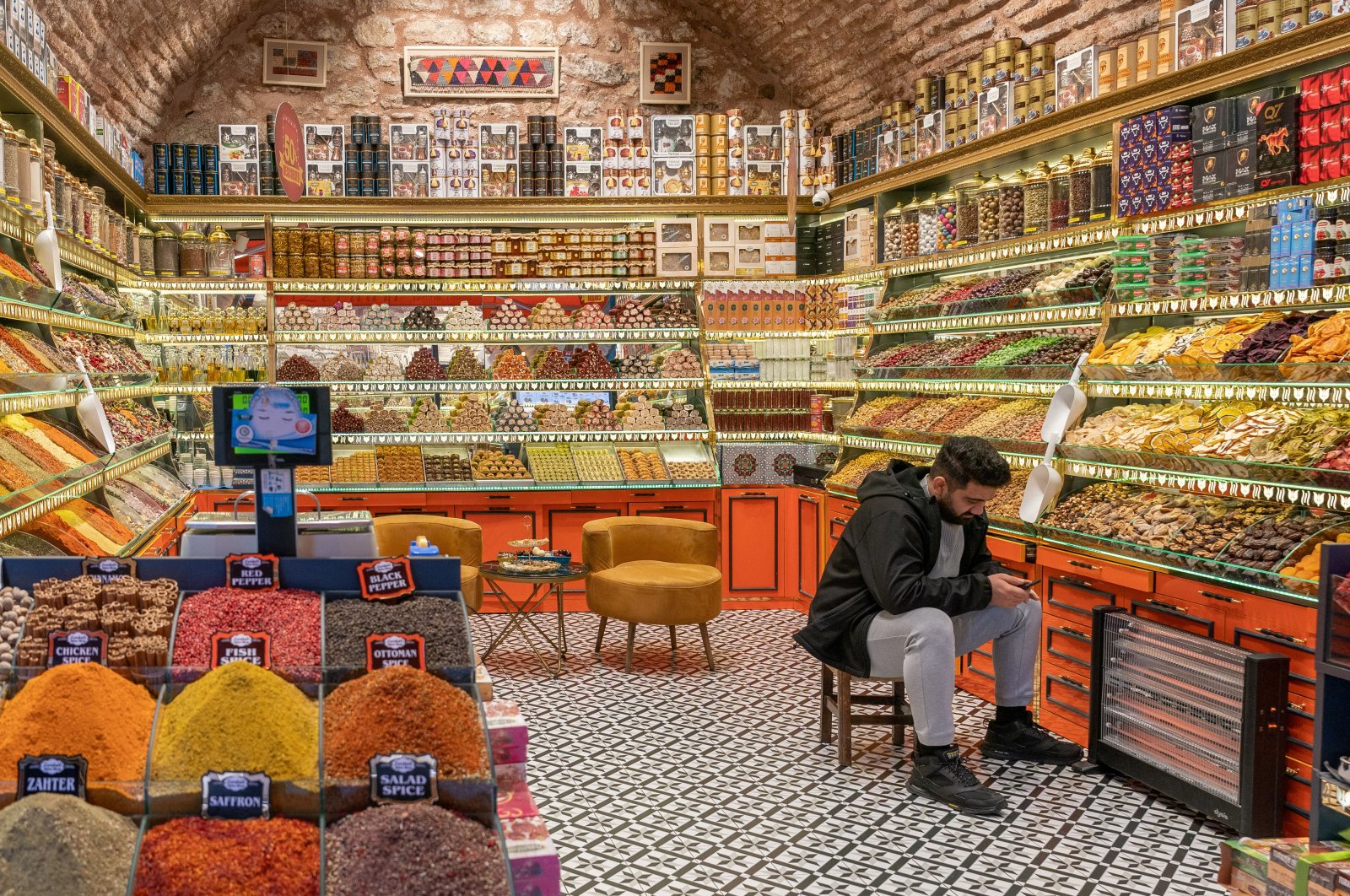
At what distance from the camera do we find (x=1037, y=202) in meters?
6.32

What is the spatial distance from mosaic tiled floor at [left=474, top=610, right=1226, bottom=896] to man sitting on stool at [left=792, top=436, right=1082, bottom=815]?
0.16 metres

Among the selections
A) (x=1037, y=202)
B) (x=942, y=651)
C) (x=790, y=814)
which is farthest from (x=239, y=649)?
(x=1037, y=202)

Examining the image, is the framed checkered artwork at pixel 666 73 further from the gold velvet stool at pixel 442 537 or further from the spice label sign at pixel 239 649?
the spice label sign at pixel 239 649

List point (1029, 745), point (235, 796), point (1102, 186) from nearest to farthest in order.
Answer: point (235, 796)
point (1029, 745)
point (1102, 186)

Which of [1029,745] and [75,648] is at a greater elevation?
[75,648]

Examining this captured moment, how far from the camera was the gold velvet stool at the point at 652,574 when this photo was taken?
6355 mm

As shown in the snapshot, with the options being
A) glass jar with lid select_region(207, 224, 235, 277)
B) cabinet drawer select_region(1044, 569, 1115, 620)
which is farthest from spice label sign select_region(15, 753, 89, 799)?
glass jar with lid select_region(207, 224, 235, 277)

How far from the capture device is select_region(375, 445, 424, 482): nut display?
27.3ft

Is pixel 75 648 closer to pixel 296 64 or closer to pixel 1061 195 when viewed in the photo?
pixel 1061 195

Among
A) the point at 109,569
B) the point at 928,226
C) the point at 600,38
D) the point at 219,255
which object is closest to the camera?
the point at 109,569

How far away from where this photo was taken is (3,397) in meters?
4.37

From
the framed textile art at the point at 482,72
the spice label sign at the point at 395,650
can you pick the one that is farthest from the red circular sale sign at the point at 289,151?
the spice label sign at the point at 395,650

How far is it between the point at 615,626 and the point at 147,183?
4938 mm

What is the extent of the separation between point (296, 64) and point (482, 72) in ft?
4.89
